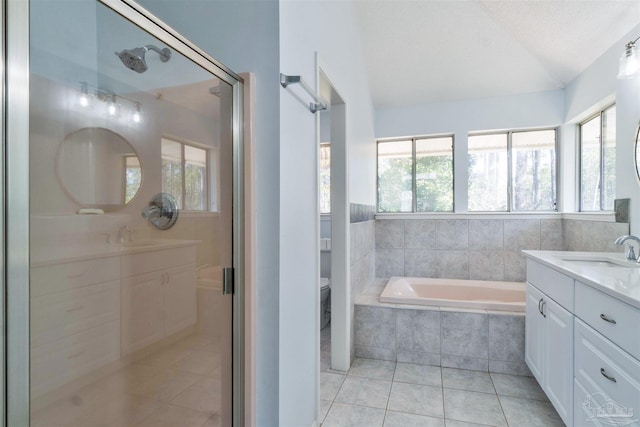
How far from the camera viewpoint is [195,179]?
1175 millimetres

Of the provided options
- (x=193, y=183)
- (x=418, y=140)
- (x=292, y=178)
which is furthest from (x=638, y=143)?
(x=193, y=183)

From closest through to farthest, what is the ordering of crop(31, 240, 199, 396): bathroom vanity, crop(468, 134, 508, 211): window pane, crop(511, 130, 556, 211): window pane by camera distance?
crop(31, 240, 199, 396): bathroom vanity
crop(511, 130, 556, 211): window pane
crop(468, 134, 508, 211): window pane

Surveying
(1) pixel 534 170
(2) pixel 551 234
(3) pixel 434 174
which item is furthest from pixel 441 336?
(1) pixel 534 170

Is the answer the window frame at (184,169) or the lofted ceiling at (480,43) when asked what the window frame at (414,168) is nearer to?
the lofted ceiling at (480,43)

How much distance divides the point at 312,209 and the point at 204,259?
0.69 metres

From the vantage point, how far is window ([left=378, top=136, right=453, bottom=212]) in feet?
11.6

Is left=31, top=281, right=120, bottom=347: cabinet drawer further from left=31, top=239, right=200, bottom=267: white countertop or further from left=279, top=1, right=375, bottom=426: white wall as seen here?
left=279, top=1, right=375, bottom=426: white wall

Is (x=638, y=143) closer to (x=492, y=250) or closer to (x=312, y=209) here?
(x=492, y=250)

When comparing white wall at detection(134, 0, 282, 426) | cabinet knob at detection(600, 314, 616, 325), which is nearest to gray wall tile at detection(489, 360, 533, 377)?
cabinet knob at detection(600, 314, 616, 325)

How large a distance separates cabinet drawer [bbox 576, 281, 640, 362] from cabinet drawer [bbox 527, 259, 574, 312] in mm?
97

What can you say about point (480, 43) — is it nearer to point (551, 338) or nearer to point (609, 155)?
point (609, 155)

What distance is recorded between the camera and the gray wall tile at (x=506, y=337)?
2359mm

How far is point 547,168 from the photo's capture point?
325cm

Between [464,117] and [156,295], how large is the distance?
338 cm
